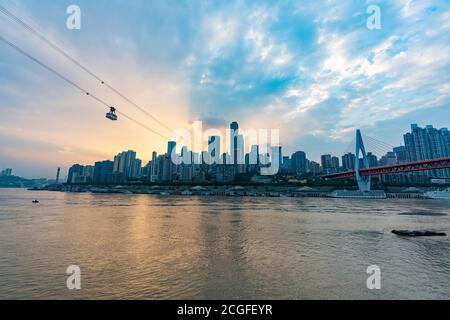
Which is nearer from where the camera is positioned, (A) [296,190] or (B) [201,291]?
(B) [201,291]

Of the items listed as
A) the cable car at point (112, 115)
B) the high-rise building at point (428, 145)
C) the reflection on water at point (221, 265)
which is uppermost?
the high-rise building at point (428, 145)

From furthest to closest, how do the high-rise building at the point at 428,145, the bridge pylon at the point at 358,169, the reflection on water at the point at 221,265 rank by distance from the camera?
the high-rise building at the point at 428,145
the bridge pylon at the point at 358,169
the reflection on water at the point at 221,265

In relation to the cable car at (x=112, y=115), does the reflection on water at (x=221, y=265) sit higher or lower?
lower

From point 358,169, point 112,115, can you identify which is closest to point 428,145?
point 358,169

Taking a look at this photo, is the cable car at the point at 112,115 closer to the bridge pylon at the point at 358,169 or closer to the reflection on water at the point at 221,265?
the reflection on water at the point at 221,265

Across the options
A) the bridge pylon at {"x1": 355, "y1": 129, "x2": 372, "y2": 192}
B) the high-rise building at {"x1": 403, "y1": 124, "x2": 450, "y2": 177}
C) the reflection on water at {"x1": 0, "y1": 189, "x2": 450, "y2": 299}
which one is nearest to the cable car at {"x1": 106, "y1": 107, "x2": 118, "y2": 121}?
the reflection on water at {"x1": 0, "y1": 189, "x2": 450, "y2": 299}

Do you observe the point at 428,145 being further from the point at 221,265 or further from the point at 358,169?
the point at 221,265

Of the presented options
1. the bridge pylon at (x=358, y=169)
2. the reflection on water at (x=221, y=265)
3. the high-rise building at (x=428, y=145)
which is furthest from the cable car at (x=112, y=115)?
the high-rise building at (x=428, y=145)

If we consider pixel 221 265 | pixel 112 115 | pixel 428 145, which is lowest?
pixel 221 265
